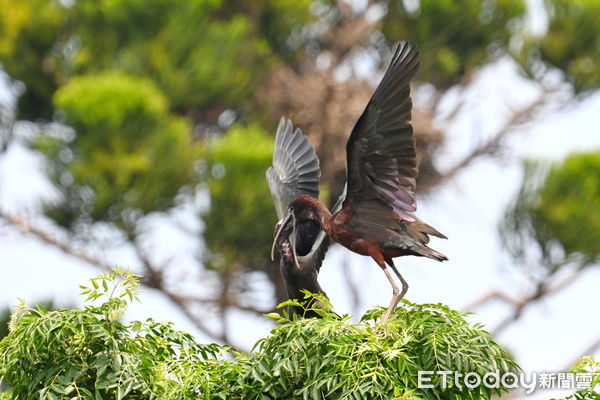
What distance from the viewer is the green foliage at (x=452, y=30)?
12.5 metres

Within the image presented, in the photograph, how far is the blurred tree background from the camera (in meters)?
9.77

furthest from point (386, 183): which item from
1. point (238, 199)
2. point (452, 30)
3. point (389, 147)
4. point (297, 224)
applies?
point (452, 30)

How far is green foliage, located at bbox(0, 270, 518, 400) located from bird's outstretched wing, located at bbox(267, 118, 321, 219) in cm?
100

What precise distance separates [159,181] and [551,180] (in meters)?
3.53

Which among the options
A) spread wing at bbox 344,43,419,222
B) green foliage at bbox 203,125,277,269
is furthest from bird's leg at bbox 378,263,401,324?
green foliage at bbox 203,125,277,269

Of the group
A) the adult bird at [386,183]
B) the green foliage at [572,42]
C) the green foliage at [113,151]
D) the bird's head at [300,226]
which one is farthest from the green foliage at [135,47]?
the adult bird at [386,183]

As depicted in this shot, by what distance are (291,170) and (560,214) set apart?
651 centimetres

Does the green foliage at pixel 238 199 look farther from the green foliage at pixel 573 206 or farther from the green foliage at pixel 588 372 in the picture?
the green foliage at pixel 588 372

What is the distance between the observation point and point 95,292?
132 inches

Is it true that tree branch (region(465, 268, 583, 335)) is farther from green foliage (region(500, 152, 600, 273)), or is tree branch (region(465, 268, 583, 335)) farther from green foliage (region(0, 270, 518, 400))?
green foliage (region(0, 270, 518, 400))

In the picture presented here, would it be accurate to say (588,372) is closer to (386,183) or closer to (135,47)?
(386,183)

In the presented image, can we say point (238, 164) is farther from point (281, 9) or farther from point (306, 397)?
point (306, 397)

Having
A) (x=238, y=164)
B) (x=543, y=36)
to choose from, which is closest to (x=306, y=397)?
(x=238, y=164)

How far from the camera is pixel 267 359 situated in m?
3.37
